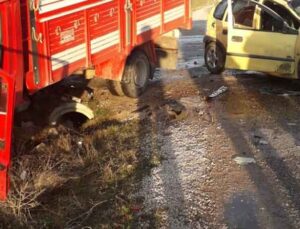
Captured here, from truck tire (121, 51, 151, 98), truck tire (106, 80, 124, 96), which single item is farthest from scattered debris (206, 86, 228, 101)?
truck tire (106, 80, 124, 96)

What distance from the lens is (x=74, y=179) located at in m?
6.12

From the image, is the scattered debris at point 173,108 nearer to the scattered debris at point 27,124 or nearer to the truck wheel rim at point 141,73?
the truck wheel rim at point 141,73

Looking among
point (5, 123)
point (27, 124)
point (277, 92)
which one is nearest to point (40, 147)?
point (27, 124)

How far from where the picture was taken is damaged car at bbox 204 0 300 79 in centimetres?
947

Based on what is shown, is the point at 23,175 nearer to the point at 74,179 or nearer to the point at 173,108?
the point at 74,179

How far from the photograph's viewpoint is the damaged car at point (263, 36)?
9469 millimetres

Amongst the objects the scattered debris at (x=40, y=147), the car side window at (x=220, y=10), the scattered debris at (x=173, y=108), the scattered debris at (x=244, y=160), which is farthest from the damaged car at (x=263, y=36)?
the scattered debris at (x=40, y=147)

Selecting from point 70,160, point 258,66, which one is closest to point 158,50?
point 258,66

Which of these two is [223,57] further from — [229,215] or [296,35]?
[229,215]

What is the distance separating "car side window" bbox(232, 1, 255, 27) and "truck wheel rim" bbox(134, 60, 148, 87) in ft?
6.15

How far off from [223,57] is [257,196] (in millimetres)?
5515

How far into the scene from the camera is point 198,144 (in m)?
7.19

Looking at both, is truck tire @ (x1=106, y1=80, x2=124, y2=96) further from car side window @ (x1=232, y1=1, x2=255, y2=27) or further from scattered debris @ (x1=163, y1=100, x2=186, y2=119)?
car side window @ (x1=232, y1=1, x2=255, y2=27)

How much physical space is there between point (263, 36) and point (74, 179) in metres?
5.05
